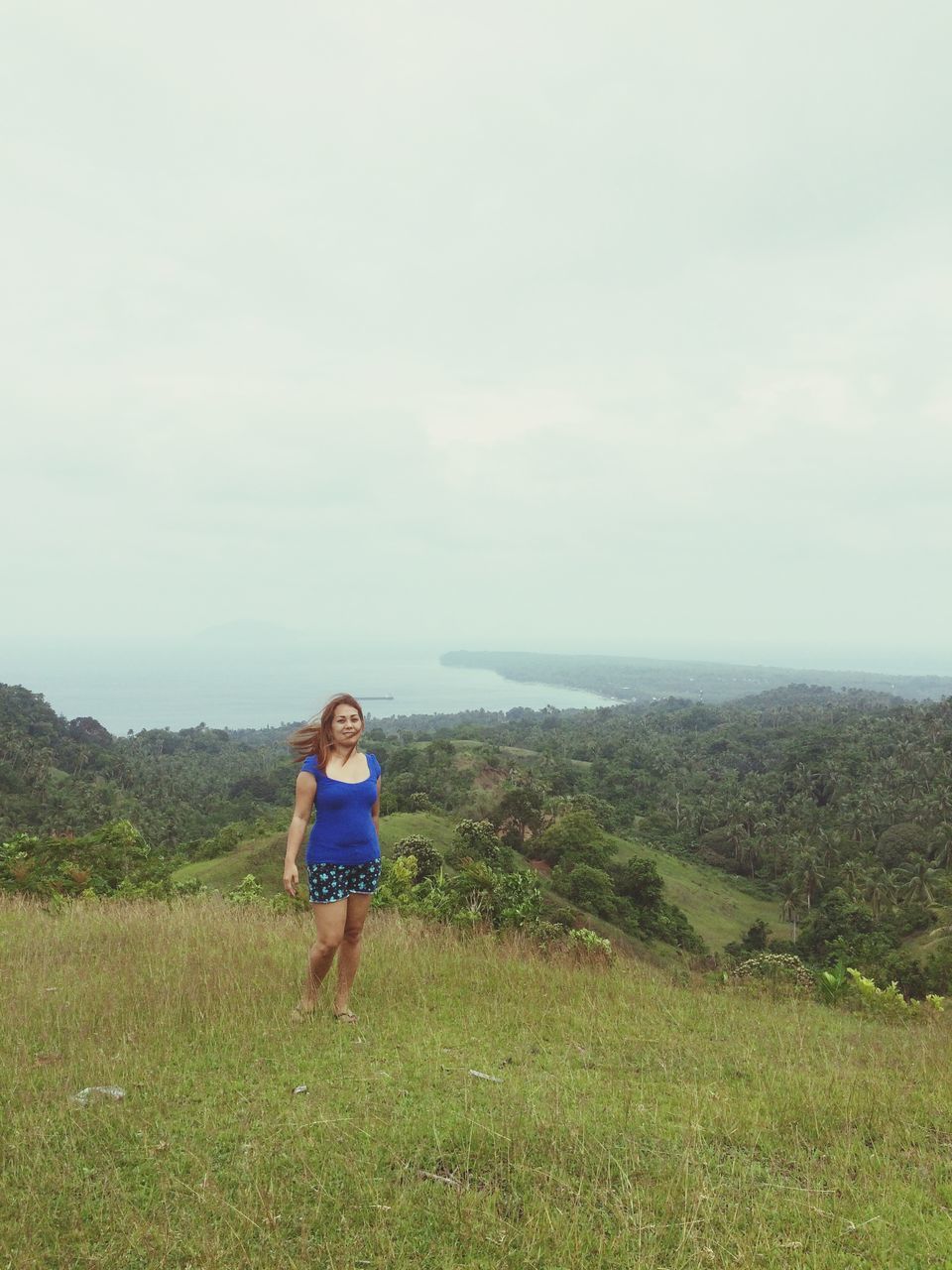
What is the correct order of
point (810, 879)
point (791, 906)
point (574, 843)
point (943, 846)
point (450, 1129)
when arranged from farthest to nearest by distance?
point (943, 846) < point (810, 879) < point (791, 906) < point (574, 843) < point (450, 1129)

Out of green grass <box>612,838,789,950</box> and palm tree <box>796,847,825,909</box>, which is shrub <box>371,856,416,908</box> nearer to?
green grass <box>612,838,789,950</box>

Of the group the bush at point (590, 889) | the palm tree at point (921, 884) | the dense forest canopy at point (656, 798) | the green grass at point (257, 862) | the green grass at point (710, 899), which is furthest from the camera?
the green grass at point (710, 899)

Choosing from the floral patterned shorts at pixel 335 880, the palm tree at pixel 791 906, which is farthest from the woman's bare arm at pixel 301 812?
the palm tree at pixel 791 906

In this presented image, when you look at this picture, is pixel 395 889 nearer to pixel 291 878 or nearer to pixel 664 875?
pixel 291 878

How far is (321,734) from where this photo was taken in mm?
4441

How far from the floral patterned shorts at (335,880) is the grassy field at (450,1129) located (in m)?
0.80

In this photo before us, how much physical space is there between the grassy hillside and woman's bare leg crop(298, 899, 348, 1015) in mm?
26675

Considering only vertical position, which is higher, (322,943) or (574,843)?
(322,943)

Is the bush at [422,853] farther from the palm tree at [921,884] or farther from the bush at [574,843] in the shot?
the palm tree at [921,884]

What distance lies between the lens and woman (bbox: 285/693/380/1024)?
432 centimetres

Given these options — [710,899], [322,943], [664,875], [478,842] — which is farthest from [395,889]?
[710,899]

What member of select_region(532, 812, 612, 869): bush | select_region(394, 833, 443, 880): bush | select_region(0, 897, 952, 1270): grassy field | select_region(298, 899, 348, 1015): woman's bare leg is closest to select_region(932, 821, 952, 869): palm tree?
select_region(532, 812, 612, 869): bush

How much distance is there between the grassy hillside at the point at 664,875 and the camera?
31344 mm

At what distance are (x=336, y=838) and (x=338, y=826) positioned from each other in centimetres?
7
